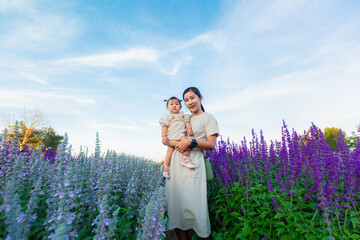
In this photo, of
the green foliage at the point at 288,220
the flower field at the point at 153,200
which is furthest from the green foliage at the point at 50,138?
the green foliage at the point at 288,220

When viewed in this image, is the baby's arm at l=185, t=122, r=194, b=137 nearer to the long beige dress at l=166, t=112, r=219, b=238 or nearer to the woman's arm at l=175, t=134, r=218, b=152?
the long beige dress at l=166, t=112, r=219, b=238

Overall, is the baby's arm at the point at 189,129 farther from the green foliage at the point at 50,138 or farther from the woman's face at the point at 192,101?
the green foliage at the point at 50,138

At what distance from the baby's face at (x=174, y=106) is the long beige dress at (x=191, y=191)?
1.91ft

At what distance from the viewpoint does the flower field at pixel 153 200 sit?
1.66 metres

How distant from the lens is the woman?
2880 millimetres

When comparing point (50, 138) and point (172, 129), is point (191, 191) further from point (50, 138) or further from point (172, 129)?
point (50, 138)

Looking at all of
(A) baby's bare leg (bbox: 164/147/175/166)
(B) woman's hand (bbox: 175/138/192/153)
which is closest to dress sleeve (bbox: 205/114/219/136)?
(B) woman's hand (bbox: 175/138/192/153)

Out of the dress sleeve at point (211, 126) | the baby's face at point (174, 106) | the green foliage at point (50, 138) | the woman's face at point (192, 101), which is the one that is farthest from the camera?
the green foliage at point (50, 138)

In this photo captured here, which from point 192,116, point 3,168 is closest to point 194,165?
point 192,116

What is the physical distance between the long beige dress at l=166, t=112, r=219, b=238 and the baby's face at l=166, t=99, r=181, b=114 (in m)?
0.58

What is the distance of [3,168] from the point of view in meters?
2.15

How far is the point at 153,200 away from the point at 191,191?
2.70ft

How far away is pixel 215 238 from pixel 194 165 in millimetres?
1355

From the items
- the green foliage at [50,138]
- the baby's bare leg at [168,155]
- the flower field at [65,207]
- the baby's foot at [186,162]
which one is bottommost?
the flower field at [65,207]
